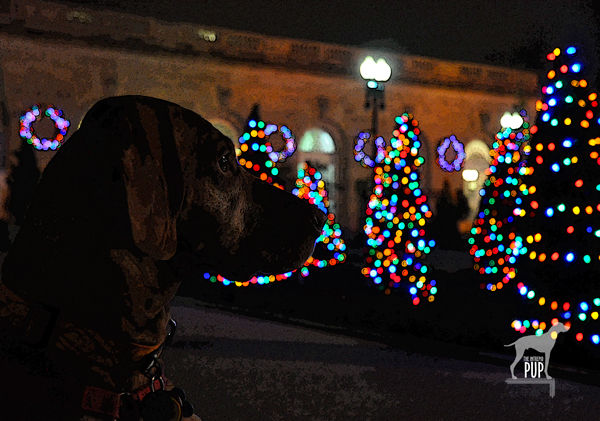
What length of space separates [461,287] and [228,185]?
26.4 feet

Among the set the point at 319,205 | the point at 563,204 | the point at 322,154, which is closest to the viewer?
the point at 563,204

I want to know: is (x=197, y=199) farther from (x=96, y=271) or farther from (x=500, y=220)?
(x=500, y=220)

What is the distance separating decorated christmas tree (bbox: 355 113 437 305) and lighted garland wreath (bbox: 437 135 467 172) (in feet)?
51.0

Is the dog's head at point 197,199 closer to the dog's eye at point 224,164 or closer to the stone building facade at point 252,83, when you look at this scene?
the dog's eye at point 224,164

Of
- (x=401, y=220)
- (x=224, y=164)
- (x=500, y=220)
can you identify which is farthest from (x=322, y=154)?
(x=224, y=164)

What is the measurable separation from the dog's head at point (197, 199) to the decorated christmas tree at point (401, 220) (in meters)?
5.87

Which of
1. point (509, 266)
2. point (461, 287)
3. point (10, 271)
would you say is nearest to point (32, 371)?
point (10, 271)

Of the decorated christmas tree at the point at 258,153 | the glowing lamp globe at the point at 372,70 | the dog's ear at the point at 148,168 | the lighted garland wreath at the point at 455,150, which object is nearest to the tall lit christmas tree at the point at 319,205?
the decorated christmas tree at the point at 258,153

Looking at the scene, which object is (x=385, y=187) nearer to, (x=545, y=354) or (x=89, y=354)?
(x=545, y=354)

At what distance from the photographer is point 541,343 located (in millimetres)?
4645

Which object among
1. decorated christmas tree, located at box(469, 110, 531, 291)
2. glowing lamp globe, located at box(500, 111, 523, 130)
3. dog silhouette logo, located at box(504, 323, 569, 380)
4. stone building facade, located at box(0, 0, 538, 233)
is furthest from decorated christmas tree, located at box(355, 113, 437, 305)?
glowing lamp globe, located at box(500, 111, 523, 130)

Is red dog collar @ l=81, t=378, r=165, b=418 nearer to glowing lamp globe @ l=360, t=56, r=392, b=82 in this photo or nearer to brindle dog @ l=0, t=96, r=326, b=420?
brindle dog @ l=0, t=96, r=326, b=420

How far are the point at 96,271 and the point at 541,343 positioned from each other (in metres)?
4.37

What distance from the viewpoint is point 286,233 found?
187cm
